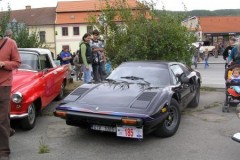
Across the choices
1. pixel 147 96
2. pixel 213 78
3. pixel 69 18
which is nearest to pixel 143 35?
pixel 147 96

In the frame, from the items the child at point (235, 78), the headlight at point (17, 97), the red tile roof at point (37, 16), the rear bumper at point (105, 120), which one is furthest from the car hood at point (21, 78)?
the red tile roof at point (37, 16)

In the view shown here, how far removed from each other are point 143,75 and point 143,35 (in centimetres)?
391

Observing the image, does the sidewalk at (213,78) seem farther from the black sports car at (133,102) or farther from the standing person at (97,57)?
the black sports car at (133,102)

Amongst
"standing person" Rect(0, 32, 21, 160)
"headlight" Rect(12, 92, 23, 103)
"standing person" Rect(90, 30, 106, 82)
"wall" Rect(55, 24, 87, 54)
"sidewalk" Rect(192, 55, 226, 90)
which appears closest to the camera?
"standing person" Rect(0, 32, 21, 160)

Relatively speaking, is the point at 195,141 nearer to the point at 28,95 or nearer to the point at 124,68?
the point at 124,68

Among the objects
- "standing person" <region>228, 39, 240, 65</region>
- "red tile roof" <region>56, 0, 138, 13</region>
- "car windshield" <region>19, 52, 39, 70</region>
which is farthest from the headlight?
"red tile roof" <region>56, 0, 138, 13</region>

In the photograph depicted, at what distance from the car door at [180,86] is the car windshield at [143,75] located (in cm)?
18

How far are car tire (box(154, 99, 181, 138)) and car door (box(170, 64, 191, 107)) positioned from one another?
1.47 ft

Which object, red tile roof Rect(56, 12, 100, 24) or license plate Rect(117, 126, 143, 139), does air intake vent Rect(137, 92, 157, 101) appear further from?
red tile roof Rect(56, 12, 100, 24)

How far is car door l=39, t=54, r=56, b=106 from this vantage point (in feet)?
23.7

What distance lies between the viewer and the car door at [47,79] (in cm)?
722

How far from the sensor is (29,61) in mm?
7625

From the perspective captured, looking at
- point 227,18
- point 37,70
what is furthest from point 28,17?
point 37,70

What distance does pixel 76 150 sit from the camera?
5.25 metres
